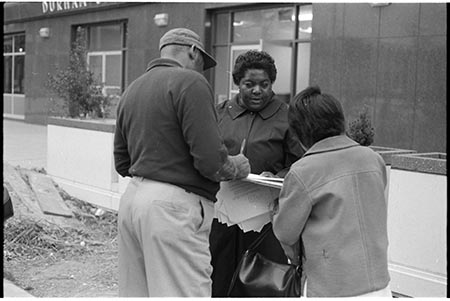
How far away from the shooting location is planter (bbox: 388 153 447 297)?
463cm

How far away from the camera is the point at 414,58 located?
33.1ft

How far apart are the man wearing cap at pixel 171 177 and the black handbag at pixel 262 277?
0.25 meters

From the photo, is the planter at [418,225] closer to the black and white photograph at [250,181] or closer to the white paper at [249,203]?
the black and white photograph at [250,181]

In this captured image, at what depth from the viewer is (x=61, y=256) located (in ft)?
19.8

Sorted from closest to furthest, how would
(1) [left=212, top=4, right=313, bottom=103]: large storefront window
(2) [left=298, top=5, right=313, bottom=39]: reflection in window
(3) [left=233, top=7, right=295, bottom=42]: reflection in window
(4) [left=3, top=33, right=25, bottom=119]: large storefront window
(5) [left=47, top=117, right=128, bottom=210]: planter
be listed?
(5) [left=47, top=117, right=128, bottom=210]: planter
(2) [left=298, top=5, right=313, bottom=39]: reflection in window
(1) [left=212, top=4, right=313, bottom=103]: large storefront window
(3) [left=233, top=7, right=295, bottom=42]: reflection in window
(4) [left=3, top=33, right=25, bottom=119]: large storefront window

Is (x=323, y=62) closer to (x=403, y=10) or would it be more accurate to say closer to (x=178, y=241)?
(x=403, y=10)

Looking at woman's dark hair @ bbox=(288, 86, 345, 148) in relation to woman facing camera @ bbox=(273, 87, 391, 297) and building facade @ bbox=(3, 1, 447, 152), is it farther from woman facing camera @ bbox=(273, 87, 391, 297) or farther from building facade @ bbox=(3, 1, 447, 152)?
building facade @ bbox=(3, 1, 447, 152)

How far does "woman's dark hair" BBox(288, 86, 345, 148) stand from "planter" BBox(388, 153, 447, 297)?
7.41ft

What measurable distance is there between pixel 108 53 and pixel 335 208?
15814 mm

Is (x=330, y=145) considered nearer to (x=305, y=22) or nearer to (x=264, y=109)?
(x=264, y=109)

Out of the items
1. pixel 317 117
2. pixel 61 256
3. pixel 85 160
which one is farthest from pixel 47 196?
pixel 317 117

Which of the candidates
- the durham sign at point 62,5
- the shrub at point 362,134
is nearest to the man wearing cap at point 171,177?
the shrub at point 362,134

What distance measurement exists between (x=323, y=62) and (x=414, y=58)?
184 cm

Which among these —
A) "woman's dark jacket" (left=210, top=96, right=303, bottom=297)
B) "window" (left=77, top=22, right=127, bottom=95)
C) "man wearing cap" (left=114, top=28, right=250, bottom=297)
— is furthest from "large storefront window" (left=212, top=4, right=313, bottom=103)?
"man wearing cap" (left=114, top=28, right=250, bottom=297)
